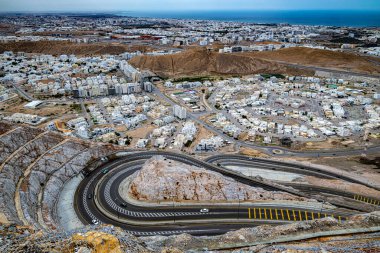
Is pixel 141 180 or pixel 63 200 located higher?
pixel 141 180

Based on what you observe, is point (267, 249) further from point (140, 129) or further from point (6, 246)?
point (140, 129)

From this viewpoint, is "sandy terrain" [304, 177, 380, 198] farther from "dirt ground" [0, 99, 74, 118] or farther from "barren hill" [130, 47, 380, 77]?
"barren hill" [130, 47, 380, 77]

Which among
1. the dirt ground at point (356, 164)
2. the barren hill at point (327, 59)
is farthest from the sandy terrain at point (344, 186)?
the barren hill at point (327, 59)

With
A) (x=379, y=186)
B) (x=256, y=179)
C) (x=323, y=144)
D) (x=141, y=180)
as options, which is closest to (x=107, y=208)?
(x=141, y=180)

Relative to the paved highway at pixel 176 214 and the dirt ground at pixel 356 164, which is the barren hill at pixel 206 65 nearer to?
the dirt ground at pixel 356 164

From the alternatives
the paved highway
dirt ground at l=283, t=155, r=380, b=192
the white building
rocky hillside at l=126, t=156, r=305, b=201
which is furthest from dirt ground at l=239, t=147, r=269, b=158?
the white building

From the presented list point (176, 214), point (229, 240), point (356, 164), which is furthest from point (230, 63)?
point (229, 240)

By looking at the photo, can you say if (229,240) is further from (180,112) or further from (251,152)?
(180,112)
